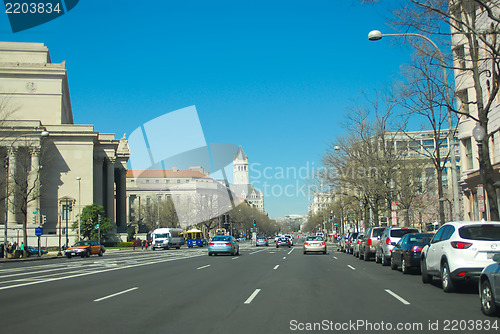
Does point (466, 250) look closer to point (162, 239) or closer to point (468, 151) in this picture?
point (468, 151)

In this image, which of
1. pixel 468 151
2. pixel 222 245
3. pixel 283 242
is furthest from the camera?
pixel 283 242

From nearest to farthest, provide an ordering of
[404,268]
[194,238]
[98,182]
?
[404,268]
[98,182]
[194,238]

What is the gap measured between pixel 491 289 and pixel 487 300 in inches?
14.5

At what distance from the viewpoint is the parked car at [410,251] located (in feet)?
61.0

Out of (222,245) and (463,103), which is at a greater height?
(463,103)

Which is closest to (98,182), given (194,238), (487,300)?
(194,238)

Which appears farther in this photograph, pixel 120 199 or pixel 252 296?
pixel 120 199

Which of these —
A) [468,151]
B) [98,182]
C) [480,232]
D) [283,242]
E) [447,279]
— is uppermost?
[98,182]

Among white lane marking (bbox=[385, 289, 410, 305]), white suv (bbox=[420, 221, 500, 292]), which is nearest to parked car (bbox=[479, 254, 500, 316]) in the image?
white lane marking (bbox=[385, 289, 410, 305])

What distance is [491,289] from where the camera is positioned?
9109 mm

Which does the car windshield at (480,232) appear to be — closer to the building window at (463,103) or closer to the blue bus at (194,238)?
the building window at (463,103)

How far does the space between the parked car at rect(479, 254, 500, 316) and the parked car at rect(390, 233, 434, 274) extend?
8.52 meters

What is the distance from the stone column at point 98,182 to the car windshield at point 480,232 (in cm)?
7692

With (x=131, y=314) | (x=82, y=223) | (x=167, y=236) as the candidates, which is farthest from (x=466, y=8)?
(x=82, y=223)
